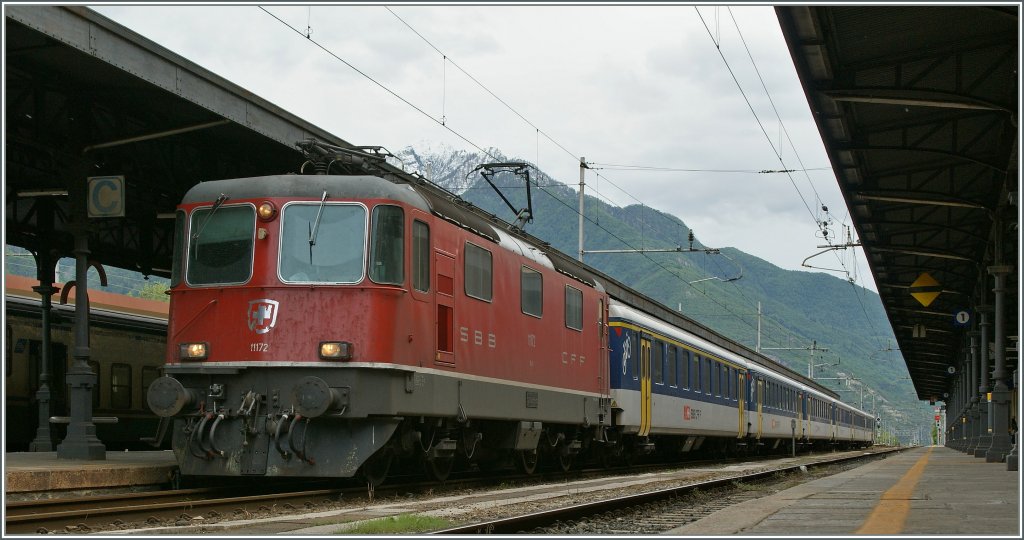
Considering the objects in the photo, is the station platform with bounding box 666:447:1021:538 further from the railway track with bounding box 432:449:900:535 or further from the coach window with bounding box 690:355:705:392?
the coach window with bounding box 690:355:705:392

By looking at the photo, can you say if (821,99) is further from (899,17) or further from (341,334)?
(341,334)

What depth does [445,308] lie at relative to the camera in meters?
13.4

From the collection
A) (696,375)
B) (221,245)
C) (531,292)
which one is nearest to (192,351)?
(221,245)

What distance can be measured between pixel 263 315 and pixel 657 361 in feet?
41.6

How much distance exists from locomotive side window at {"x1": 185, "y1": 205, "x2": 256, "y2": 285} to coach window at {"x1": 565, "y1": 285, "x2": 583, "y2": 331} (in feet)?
21.5

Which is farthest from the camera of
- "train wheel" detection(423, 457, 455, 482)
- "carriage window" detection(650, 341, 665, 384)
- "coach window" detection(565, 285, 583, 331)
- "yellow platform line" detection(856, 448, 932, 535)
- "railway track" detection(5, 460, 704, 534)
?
"carriage window" detection(650, 341, 665, 384)

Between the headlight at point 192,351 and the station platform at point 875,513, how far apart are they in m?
5.61

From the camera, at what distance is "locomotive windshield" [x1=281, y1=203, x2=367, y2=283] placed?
12.3 metres

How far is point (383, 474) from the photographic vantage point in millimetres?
12961

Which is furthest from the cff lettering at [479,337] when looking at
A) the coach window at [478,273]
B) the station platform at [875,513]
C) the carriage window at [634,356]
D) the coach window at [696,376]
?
the coach window at [696,376]

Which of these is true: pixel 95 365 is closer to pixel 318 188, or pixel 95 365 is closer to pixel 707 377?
pixel 318 188

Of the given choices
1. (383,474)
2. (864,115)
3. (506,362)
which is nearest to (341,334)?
(383,474)

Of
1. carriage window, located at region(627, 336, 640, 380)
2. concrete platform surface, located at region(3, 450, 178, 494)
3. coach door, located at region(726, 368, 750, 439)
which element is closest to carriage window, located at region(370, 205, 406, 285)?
concrete platform surface, located at region(3, 450, 178, 494)

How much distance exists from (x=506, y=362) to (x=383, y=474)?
2.84 meters
